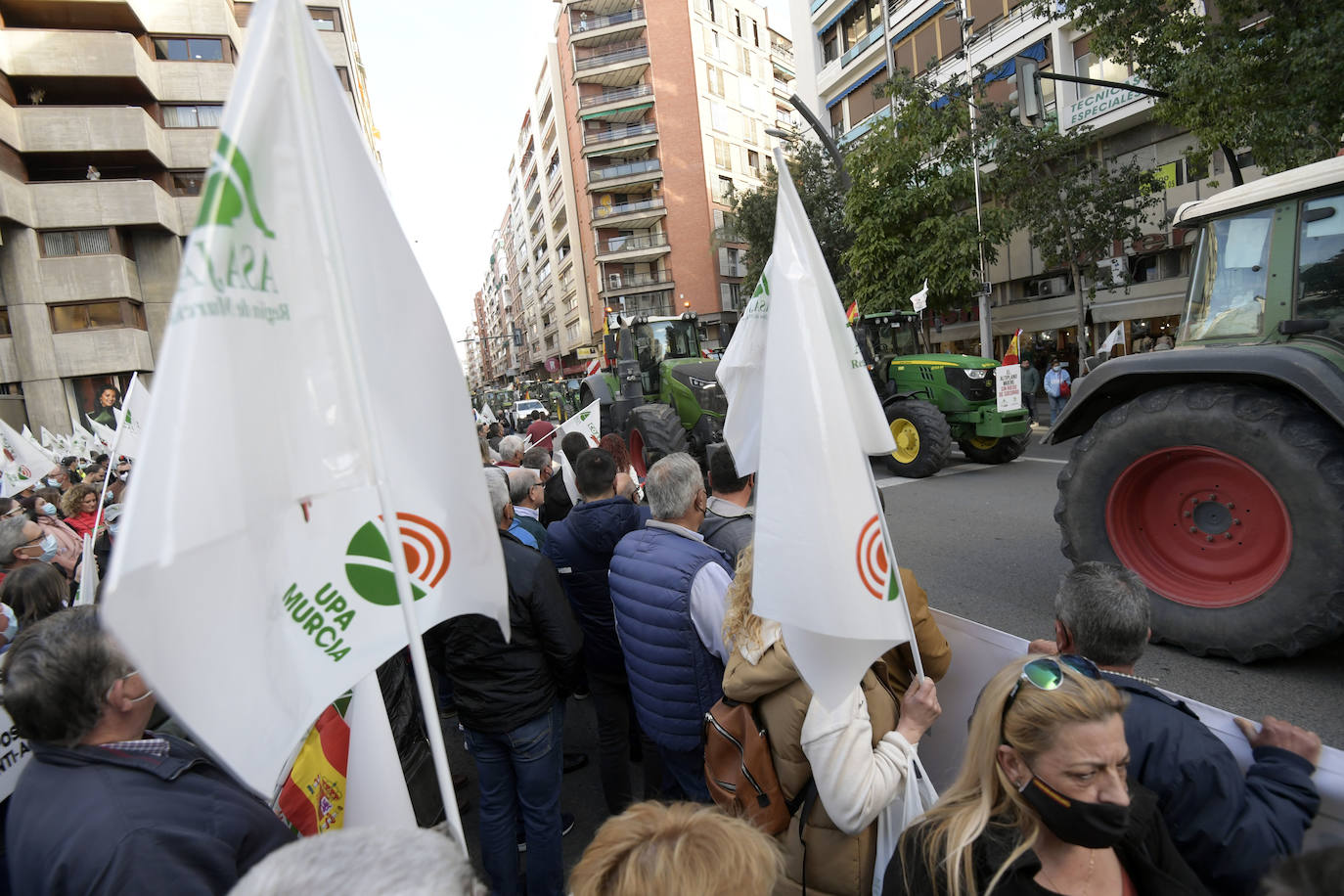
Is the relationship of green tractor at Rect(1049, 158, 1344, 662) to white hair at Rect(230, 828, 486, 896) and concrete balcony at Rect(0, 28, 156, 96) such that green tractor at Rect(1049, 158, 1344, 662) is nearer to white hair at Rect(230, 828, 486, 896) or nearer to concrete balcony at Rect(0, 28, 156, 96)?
white hair at Rect(230, 828, 486, 896)

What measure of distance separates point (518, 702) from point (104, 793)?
51.8 inches

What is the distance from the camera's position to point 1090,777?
1298mm

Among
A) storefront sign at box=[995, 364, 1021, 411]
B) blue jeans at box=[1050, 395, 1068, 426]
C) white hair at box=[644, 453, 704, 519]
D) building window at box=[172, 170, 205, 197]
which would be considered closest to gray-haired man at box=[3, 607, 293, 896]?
white hair at box=[644, 453, 704, 519]

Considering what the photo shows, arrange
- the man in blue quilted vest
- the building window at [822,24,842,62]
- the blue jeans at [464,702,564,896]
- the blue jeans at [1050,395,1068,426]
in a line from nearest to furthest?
the man in blue quilted vest → the blue jeans at [464,702,564,896] → the blue jeans at [1050,395,1068,426] → the building window at [822,24,842,62]

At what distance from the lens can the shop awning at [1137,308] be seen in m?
16.1

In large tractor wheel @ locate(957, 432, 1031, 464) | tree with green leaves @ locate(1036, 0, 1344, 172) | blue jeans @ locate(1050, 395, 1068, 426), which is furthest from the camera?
blue jeans @ locate(1050, 395, 1068, 426)

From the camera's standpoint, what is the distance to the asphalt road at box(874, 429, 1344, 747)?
321 cm

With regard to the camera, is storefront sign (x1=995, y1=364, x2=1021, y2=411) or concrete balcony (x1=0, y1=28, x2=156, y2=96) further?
concrete balcony (x1=0, y1=28, x2=156, y2=96)

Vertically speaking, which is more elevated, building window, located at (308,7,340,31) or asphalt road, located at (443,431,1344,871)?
building window, located at (308,7,340,31)

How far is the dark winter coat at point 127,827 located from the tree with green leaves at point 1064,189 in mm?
15466

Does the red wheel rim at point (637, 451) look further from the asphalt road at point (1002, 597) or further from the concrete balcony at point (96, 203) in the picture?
the concrete balcony at point (96, 203)

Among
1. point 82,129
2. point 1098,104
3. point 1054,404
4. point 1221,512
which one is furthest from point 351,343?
point 82,129

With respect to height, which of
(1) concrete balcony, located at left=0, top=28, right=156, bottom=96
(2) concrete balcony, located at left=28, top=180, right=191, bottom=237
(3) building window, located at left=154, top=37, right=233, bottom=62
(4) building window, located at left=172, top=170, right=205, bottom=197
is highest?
(3) building window, located at left=154, top=37, right=233, bottom=62

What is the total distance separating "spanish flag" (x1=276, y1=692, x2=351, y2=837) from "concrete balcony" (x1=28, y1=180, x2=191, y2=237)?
27812mm
